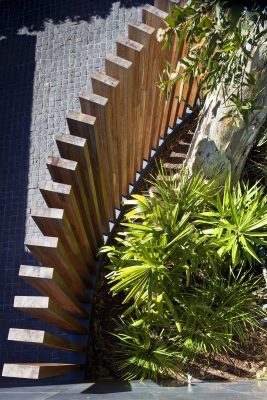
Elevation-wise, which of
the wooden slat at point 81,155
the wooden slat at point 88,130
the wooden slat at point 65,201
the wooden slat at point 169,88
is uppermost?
the wooden slat at point 169,88

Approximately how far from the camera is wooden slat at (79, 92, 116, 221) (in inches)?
98.9

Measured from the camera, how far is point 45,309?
2.26 metres

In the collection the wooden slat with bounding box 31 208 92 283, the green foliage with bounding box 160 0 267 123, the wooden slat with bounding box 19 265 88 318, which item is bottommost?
the wooden slat with bounding box 19 265 88 318

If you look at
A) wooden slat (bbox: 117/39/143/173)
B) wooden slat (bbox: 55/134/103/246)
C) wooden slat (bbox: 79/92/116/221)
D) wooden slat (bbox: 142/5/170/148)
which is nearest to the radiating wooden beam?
wooden slat (bbox: 117/39/143/173)

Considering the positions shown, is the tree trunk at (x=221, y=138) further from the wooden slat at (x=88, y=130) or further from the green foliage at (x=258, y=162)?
the wooden slat at (x=88, y=130)

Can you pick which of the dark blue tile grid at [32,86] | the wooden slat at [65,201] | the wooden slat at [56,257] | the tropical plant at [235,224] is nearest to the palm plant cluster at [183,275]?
the tropical plant at [235,224]

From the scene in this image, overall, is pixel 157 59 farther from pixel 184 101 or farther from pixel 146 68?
pixel 184 101

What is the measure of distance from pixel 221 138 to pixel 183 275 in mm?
968

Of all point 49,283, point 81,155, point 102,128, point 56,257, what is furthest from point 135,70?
point 49,283

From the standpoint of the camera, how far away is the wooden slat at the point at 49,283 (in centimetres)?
221

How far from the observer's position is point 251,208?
3.00 metres

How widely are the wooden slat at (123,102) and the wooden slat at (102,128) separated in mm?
160

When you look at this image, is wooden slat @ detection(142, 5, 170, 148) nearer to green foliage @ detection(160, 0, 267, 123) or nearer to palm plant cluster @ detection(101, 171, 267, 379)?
green foliage @ detection(160, 0, 267, 123)

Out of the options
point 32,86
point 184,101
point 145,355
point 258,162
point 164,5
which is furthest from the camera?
point 32,86
